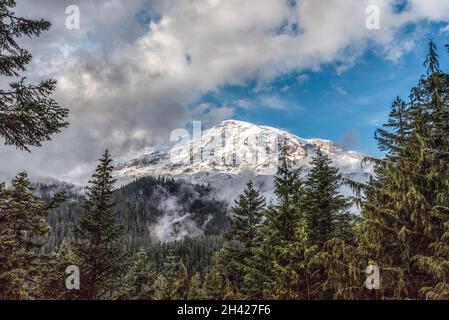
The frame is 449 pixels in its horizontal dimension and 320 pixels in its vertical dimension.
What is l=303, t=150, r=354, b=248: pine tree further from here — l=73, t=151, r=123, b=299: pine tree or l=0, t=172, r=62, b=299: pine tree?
l=0, t=172, r=62, b=299: pine tree

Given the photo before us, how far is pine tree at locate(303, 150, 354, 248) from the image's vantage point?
17531 mm

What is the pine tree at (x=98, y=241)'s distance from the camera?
1906 cm

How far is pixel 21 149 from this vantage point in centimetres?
1027

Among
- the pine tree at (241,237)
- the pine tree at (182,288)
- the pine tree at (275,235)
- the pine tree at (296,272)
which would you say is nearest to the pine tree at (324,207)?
the pine tree at (275,235)

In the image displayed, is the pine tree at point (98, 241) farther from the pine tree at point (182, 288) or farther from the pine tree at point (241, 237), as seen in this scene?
the pine tree at point (182, 288)

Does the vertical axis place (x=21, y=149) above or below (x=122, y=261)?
above

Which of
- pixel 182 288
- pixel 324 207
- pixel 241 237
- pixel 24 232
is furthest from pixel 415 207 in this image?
pixel 24 232

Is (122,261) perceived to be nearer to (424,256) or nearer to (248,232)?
(248,232)

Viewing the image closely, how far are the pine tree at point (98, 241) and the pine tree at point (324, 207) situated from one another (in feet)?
36.5

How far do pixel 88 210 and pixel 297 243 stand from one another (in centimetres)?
1279

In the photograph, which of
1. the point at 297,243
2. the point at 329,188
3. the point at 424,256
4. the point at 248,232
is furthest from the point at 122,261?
the point at 424,256

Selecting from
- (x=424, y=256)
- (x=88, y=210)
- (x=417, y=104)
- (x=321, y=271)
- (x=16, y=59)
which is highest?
(x=16, y=59)

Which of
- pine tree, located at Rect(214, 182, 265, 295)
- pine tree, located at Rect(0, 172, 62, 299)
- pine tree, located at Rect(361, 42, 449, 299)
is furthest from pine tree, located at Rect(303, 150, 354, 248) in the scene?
pine tree, located at Rect(0, 172, 62, 299)

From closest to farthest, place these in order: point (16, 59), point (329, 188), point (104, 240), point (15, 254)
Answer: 1. point (16, 59)
2. point (15, 254)
3. point (329, 188)
4. point (104, 240)
